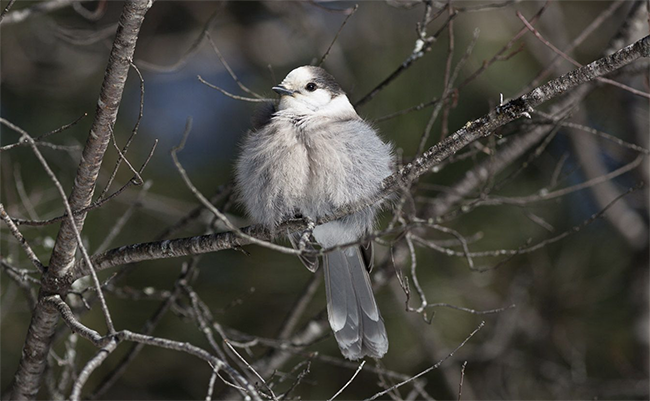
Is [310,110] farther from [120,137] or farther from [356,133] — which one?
[120,137]

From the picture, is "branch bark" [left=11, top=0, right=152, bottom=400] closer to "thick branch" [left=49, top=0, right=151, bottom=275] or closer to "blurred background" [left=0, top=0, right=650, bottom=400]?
"thick branch" [left=49, top=0, right=151, bottom=275]

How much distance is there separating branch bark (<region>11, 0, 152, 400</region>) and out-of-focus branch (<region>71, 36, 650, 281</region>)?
68 mm

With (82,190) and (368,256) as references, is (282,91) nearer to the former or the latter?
(368,256)

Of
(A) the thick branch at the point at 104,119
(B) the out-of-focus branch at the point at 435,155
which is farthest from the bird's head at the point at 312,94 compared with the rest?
(A) the thick branch at the point at 104,119

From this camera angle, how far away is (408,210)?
3719 millimetres

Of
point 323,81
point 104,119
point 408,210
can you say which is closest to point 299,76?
point 323,81

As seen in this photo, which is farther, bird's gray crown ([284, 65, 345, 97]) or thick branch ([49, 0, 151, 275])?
bird's gray crown ([284, 65, 345, 97])

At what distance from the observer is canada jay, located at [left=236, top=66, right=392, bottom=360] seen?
2619 mm

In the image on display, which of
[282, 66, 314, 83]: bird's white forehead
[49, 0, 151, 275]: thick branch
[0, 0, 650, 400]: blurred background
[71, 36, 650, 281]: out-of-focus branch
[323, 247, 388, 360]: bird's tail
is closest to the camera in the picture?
[71, 36, 650, 281]: out-of-focus branch

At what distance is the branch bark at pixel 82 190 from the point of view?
6.26ft

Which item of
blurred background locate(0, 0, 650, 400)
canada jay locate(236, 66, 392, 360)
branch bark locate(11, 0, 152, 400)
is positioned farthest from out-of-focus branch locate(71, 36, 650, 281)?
blurred background locate(0, 0, 650, 400)

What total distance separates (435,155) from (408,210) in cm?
179

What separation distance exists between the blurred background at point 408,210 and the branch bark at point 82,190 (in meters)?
1.29

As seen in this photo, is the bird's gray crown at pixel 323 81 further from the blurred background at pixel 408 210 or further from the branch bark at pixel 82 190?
the branch bark at pixel 82 190
